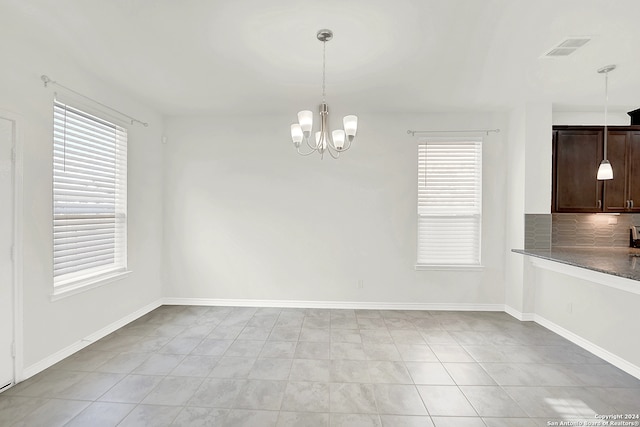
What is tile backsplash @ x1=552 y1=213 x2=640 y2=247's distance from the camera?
3.88 metres

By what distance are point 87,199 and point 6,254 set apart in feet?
3.10

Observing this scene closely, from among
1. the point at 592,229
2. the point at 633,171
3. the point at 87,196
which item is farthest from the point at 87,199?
the point at 633,171

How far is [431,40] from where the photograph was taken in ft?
7.89

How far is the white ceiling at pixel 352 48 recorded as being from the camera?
2061mm

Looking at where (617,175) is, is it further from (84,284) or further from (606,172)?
(84,284)

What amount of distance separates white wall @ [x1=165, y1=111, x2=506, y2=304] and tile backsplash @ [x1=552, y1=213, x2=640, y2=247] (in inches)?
27.6

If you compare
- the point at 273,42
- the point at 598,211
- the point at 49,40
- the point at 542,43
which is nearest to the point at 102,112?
the point at 49,40

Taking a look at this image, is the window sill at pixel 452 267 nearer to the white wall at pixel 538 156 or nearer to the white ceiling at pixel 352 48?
the white wall at pixel 538 156

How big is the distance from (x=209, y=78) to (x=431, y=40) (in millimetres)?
2264

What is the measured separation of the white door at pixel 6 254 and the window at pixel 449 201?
4329 mm

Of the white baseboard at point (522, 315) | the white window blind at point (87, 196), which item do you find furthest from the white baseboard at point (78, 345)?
the white baseboard at point (522, 315)

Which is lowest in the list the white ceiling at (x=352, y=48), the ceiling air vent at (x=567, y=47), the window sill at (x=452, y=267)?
the window sill at (x=452, y=267)

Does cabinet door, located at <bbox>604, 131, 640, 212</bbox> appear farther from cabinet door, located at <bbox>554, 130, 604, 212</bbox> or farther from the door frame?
the door frame

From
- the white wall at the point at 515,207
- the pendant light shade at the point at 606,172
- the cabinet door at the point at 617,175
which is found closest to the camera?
the pendant light shade at the point at 606,172
